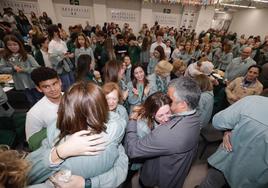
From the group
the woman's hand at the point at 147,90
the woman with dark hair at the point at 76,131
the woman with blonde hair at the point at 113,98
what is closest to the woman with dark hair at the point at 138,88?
the woman's hand at the point at 147,90

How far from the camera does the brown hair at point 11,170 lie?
57 cm

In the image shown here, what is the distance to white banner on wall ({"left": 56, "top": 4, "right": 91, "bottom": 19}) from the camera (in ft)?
30.0

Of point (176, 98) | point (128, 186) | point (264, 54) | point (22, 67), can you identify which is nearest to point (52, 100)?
point (176, 98)

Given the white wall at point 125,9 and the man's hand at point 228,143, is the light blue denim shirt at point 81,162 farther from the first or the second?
the white wall at point 125,9

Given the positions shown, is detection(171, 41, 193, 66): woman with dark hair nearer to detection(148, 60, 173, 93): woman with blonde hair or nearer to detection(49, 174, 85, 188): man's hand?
detection(148, 60, 173, 93): woman with blonde hair

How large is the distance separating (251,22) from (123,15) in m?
10.8

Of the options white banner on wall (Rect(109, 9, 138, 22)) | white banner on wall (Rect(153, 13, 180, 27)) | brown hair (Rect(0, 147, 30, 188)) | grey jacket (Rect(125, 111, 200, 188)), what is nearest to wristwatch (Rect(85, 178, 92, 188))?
brown hair (Rect(0, 147, 30, 188))

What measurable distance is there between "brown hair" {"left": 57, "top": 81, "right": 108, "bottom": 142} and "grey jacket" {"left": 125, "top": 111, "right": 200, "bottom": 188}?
19.8 inches

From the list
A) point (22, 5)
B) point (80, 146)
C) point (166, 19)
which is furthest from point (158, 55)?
point (22, 5)

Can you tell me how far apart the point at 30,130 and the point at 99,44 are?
3681 millimetres

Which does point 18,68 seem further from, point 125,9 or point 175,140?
point 125,9

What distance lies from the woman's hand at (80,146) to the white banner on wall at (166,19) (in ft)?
37.7

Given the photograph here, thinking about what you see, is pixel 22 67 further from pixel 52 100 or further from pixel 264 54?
pixel 264 54

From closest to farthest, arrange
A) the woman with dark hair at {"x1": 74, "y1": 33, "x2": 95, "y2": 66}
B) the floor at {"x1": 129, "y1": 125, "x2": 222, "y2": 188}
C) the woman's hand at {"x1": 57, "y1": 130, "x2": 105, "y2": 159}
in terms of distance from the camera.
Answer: the woman's hand at {"x1": 57, "y1": 130, "x2": 105, "y2": 159} < the floor at {"x1": 129, "y1": 125, "x2": 222, "y2": 188} < the woman with dark hair at {"x1": 74, "y1": 33, "x2": 95, "y2": 66}
